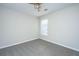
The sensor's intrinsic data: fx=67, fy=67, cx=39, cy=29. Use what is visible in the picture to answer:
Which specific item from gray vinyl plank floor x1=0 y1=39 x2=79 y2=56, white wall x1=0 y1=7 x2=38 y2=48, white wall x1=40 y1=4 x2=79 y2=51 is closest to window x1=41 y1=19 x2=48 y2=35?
white wall x1=40 y1=4 x2=79 y2=51

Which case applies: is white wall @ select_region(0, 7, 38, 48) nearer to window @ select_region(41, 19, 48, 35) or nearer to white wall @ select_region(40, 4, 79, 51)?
window @ select_region(41, 19, 48, 35)

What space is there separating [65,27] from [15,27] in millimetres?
3062

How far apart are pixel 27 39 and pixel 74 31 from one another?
3.30 metres

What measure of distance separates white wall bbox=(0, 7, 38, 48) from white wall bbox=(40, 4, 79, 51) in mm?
1567

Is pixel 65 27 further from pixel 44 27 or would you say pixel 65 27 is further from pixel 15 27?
pixel 15 27

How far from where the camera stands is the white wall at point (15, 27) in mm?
3760

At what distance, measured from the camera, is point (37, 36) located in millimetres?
5961

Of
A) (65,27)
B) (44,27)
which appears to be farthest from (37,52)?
(44,27)

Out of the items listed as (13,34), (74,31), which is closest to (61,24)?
(74,31)

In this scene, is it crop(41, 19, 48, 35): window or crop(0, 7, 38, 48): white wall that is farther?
crop(41, 19, 48, 35): window

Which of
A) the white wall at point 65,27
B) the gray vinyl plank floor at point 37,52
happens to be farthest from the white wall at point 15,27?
the white wall at point 65,27

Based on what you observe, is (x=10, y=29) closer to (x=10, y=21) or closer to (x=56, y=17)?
(x=10, y=21)

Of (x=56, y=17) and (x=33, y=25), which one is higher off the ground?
(x=56, y=17)

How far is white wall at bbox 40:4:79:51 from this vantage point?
10.9ft
